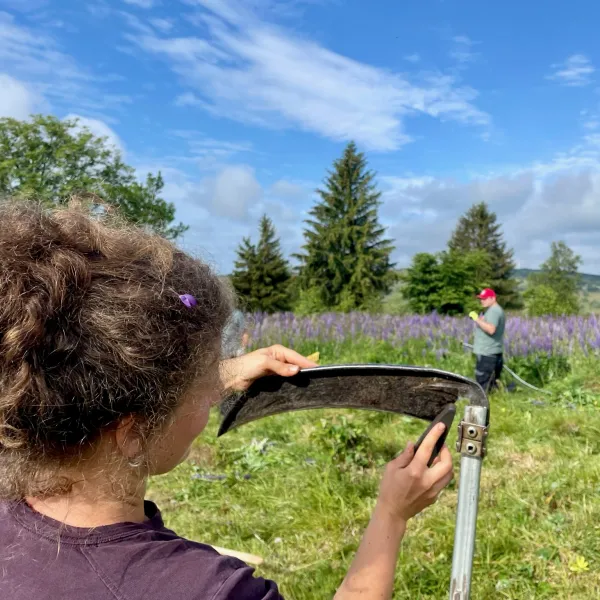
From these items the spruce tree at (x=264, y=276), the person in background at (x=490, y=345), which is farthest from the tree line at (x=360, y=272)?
the person in background at (x=490, y=345)

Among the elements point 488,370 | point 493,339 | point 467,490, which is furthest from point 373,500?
point 493,339

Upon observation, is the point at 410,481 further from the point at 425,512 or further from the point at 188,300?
the point at 425,512

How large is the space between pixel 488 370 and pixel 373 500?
3776 millimetres

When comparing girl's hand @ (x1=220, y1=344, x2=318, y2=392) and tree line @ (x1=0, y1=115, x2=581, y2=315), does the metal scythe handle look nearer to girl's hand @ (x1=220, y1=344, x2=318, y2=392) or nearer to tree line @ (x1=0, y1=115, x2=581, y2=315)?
girl's hand @ (x1=220, y1=344, x2=318, y2=392)

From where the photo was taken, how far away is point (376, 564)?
126 cm

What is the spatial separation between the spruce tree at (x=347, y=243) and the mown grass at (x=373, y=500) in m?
32.5

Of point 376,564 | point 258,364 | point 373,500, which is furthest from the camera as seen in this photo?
point 373,500

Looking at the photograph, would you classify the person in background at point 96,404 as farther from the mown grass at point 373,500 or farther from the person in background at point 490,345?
the person in background at point 490,345

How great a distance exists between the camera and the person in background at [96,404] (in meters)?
0.92

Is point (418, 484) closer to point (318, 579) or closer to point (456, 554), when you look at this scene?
point (456, 554)

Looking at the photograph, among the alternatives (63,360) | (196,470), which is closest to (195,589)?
(63,360)

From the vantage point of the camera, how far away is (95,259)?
39.7 inches

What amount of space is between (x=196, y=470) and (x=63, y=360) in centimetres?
425

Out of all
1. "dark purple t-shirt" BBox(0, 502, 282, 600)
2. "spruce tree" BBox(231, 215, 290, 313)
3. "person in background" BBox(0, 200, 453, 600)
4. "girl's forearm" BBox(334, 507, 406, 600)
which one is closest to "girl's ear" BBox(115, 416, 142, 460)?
"person in background" BBox(0, 200, 453, 600)
